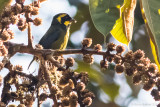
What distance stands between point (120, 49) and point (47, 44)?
1829 mm

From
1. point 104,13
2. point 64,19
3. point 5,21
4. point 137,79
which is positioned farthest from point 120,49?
point 64,19

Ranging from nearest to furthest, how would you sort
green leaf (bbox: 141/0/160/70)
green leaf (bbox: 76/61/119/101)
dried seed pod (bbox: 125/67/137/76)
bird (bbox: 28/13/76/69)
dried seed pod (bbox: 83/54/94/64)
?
green leaf (bbox: 141/0/160/70) < dried seed pod (bbox: 125/67/137/76) < dried seed pod (bbox: 83/54/94/64) < bird (bbox: 28/13/76/69) < green leaf (bbox: 76/61/119/101)

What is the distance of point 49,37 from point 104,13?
2.13 m

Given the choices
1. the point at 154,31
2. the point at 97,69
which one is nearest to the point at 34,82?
the point at 154,31

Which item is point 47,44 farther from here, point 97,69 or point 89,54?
point 89,54

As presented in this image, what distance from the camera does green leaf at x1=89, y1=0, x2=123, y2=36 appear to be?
1.17 m

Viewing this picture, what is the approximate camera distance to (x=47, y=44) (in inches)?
126

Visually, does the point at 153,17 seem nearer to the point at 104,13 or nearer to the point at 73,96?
the point at 104,13

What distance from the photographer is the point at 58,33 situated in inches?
135

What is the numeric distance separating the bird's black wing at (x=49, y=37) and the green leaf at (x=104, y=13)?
197cm

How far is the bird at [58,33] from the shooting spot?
3209mm

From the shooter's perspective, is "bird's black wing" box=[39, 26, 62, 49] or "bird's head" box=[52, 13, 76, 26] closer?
"bird's black wing" box=[39, 26, 62, 49]

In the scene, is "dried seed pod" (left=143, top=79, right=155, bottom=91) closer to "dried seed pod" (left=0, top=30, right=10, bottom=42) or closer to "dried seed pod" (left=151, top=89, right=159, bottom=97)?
"dried seed pod" (left=151, top=89, right=159, bottom=97)

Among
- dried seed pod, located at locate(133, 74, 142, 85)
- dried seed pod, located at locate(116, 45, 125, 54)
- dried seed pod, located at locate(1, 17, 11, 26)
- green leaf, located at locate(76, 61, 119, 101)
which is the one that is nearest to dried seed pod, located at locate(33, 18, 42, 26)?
dried seed pod, located at locate(1, 17, 11, 26)
